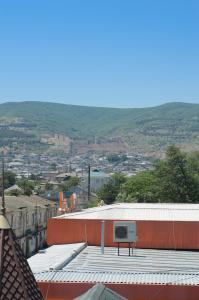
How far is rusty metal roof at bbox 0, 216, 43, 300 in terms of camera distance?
7.17 m

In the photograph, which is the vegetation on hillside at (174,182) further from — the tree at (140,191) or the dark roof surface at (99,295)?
the dark roof surface at (99,295)

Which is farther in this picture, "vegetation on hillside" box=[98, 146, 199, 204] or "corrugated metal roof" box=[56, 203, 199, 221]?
"vegetation on hillside" box=[98, 146, 199, 204]

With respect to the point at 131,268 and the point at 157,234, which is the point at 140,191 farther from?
the point at 131,268

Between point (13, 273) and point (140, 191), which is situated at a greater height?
point (13, 273)

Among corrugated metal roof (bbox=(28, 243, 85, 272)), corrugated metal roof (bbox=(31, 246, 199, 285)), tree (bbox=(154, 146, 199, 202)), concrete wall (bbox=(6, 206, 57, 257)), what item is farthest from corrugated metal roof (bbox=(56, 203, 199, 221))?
tree (bbox=(154, 146, 199, 202))

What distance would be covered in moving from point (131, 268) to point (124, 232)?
280cm

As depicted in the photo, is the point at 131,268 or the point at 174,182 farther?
the point at 174,182

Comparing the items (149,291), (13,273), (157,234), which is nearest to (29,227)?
(157,234)

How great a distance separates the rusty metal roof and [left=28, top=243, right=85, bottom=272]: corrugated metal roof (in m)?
9.74

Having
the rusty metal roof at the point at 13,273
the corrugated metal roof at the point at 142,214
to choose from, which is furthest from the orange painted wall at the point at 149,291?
the rusty metal roof at the point at 13,273

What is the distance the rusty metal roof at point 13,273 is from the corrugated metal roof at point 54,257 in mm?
9737

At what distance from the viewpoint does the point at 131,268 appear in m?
18.2

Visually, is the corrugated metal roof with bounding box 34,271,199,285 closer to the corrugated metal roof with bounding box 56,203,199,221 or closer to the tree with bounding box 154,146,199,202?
the corrugated metal roof with bounding box 56,203,199,221

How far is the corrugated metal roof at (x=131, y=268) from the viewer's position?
15.9 m
